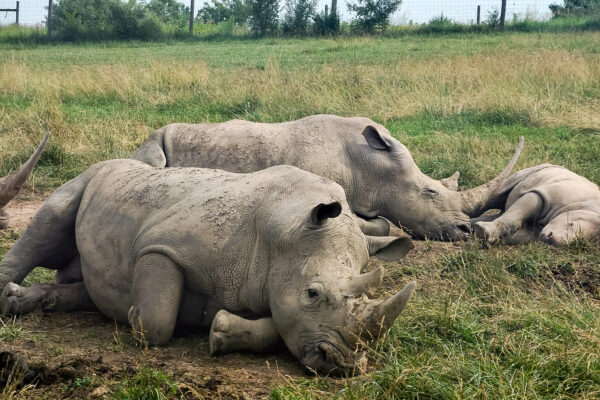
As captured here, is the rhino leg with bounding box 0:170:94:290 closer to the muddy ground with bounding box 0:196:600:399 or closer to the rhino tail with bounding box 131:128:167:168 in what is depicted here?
the muddy ground with bounding box 0:196:600:399

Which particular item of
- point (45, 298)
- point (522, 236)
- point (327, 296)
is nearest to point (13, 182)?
point (45, 298)

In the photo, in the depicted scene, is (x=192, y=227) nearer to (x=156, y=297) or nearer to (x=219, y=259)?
(x=219, y=259)

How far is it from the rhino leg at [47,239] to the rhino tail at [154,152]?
5.32 ft

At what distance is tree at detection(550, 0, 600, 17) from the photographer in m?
29.2

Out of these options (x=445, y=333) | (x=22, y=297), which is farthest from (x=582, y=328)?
(x=22, y=297)

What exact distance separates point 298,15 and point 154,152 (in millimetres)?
24309

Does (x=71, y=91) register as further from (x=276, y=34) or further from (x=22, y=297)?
(x=276, y=34)

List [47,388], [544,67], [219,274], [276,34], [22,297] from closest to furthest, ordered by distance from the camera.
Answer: [47,388] < [219,274] < [22,297] < [544,67] < [276,34]

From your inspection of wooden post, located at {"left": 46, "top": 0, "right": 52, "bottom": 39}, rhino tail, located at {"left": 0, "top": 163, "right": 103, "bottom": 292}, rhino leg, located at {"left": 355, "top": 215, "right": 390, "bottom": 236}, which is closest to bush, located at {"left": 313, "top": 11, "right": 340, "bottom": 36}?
wooden post, located at {"left": 46, "top": 0, "right": 52, "bottom": 39}

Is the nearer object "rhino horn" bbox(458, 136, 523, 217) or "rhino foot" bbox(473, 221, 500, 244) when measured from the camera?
"rhino foot" bbox(473, 221, 500, 244)

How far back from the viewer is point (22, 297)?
546 cm

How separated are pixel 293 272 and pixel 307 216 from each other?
1.04 feet

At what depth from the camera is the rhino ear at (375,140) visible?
298 inches

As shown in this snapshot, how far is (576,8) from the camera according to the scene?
30.3 m
